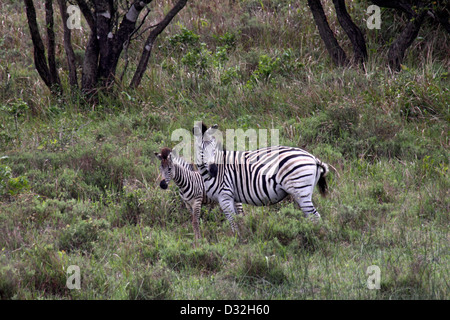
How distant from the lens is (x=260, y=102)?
392 inches

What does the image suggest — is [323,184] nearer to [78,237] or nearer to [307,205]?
[307,205]

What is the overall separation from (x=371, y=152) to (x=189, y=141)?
2.87 metres

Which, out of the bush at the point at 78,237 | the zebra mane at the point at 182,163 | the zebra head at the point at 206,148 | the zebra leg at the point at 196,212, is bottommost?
the bush at the point at 78,237

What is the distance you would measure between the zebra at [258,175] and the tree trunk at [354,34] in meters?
5.18

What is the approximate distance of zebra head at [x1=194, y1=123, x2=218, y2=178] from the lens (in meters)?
6.08

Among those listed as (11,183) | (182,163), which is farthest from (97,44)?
(11,183)

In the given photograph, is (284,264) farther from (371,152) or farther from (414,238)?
(371,152)

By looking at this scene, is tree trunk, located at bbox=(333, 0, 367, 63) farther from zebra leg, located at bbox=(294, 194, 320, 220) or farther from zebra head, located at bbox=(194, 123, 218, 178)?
zebra head, located at bbox=(194, 123, 218, 178)

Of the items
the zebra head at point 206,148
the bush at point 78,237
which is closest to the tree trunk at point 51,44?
the bush at point 78,237

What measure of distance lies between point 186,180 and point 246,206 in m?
1.10

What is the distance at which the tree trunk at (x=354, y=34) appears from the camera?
10828 mm

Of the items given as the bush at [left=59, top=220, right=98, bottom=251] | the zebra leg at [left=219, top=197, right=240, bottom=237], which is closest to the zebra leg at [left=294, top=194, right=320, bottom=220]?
the zebra leg at [left=219, top=197, right=240, bottom=237]

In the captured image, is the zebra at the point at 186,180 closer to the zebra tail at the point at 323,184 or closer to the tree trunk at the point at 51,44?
the zebra tail at the point at 323,184

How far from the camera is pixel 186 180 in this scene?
6.37m
